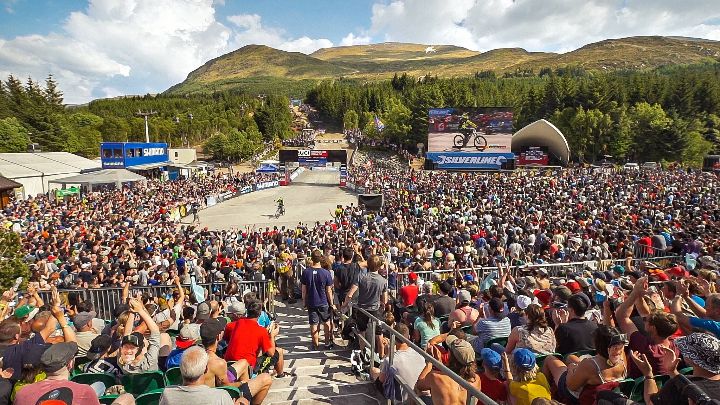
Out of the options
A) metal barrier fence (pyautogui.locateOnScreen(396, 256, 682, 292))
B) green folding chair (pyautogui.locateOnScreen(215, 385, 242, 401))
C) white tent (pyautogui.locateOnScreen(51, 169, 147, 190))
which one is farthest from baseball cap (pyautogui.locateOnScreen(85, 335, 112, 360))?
white tent (pyautogui.locateOnScreen(51, 169, 147, 190))

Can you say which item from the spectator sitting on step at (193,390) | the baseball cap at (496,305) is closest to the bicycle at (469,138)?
the baseball cap at (496,305)

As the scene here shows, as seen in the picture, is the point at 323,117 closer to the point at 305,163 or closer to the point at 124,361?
the point at 305,163

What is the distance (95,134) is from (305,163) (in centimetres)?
4567

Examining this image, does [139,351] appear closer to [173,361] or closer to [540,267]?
[173,361]

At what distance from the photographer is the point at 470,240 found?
1398 cm

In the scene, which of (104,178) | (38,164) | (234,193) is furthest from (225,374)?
(38,164)

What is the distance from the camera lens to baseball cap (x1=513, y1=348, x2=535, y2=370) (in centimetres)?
310

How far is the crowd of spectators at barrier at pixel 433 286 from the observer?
332 centimetres

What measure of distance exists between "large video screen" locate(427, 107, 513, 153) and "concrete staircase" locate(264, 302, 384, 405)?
42.2 metres

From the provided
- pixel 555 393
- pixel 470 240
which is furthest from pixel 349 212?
pixel 555 393

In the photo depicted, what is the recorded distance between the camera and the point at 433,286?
802cm

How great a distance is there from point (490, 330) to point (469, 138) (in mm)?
44623

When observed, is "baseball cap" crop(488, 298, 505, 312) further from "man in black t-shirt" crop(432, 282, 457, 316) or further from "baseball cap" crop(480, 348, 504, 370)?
"baseball cap" crop(480, 348, 504, 370)

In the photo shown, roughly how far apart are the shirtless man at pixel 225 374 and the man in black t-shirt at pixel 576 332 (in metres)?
3.10
